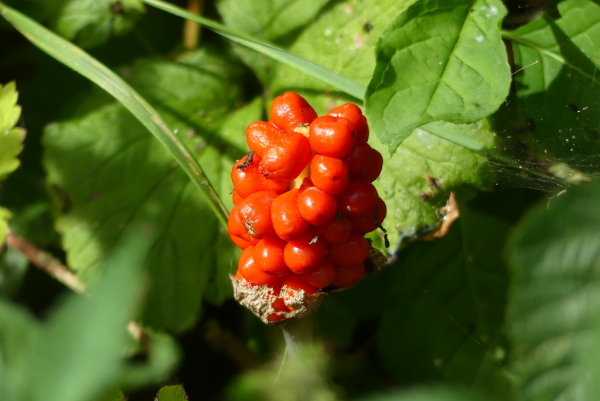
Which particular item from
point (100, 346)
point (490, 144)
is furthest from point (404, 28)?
point (100, 346)

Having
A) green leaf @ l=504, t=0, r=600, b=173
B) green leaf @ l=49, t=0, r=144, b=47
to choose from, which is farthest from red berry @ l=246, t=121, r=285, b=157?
green leaf @ l=49, t=0, r=144, b=47

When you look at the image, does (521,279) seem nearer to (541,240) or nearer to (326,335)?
(541,240)

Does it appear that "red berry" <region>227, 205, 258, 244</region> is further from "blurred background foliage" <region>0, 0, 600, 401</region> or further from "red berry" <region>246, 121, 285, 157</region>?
"blurred background foliage" <region>0, 0, 600, 401</region>

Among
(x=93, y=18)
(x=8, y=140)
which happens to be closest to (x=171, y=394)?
(x=8, y=140)

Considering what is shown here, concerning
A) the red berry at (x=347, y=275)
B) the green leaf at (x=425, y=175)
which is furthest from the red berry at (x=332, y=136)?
the green leaf at (x=425, y=175)

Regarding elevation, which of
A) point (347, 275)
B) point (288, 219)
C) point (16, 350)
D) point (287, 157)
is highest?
point (16, 350)

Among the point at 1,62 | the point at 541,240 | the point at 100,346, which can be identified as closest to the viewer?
the point at 100,346

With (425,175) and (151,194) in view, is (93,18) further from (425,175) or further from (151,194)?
(425,175)
